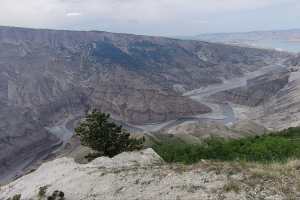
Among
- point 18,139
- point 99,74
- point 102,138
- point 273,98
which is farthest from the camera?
point 99,74

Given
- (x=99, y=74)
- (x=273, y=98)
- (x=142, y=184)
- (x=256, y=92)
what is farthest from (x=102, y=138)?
(x=99, y=74)

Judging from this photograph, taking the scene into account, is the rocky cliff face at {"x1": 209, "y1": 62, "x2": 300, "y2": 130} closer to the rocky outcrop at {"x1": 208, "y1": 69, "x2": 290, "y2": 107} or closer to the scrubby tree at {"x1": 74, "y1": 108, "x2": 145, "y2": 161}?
the rocky outcrop at {"x1": 208, "y1": 69, "x2": 290, "y2": 107}

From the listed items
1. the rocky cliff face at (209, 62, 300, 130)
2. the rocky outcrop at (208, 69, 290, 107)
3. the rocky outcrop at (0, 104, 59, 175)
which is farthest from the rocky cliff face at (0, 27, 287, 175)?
the rocky cliff face at (209, 62, 300, 130)

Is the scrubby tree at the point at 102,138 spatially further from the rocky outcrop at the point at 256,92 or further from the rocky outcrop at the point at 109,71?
the rocky outcrop at the point at 256,92

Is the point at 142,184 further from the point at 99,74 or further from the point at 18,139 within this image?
the point at 99,74

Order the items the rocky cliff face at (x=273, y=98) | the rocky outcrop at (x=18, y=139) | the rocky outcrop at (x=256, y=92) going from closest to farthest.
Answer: the rocky outcrop at (x=18, y=139)
the rocky cliff face at (x=273, y=98)
the rocky outcrop at (x=256, y=92)

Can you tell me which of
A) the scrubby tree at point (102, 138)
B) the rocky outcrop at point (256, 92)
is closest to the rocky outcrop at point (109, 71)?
the rocky outcrop at point (256, 92)
